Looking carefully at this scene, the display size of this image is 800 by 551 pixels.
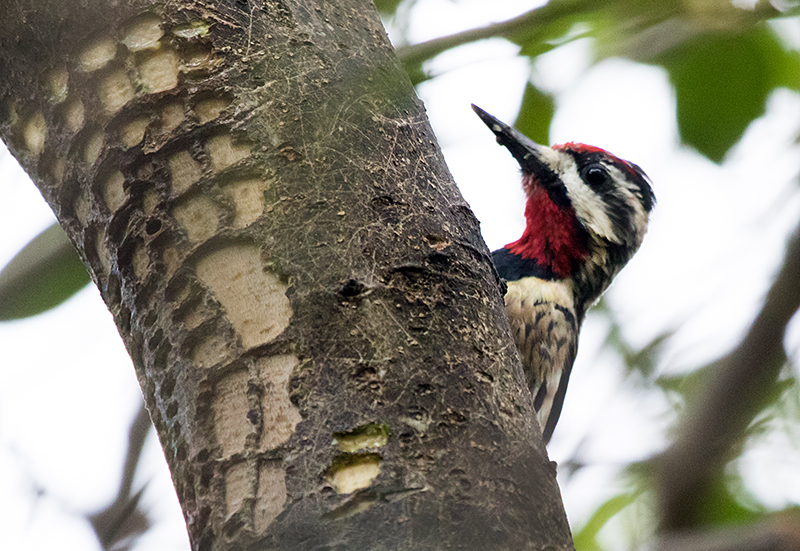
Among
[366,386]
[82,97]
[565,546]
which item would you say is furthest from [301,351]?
[82,97]

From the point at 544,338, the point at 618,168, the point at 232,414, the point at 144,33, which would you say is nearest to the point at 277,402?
the point at 232,414

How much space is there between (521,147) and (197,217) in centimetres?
212

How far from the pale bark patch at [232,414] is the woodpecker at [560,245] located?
1.84 m

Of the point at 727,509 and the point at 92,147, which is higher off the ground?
the point at 92,147

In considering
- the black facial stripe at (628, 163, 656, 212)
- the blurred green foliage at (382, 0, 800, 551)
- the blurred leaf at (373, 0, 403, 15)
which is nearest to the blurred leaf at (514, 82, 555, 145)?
the blurred green foliage at (382, 0, 800, 551)

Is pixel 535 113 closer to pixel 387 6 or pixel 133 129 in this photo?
pixel 387 6

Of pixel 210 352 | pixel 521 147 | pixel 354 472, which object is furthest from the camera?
pixel 521 147

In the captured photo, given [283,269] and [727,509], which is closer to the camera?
[283,269]

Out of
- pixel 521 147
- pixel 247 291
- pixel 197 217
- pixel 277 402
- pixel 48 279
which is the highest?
pixel 521 147

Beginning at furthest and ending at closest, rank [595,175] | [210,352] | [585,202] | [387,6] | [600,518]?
1. [595,175]
2. [585,202]
3. [600,518]
4. [387,6]
5. [210,352]

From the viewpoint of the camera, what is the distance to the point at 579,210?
3041 millimetres

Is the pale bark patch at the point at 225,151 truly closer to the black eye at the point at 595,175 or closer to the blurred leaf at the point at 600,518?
the blurred leaf at the point at 600,518

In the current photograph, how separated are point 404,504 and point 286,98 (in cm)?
56

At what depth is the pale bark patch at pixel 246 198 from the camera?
1.00m
